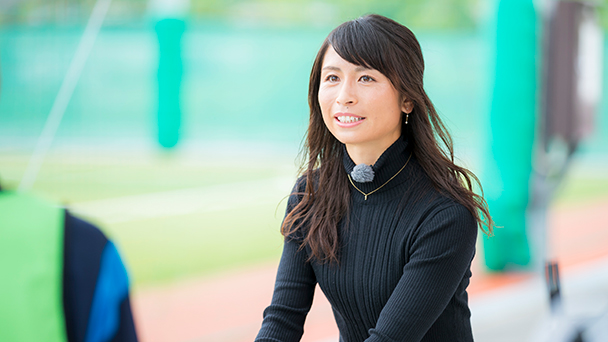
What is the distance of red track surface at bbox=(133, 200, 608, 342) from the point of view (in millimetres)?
3586

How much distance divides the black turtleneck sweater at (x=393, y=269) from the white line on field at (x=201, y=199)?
548 centimetres

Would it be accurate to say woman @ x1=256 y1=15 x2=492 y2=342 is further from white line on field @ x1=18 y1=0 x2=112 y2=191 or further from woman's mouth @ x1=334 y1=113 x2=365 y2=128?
white line on field @ x1=18 y1=0 x2=112 y2=191

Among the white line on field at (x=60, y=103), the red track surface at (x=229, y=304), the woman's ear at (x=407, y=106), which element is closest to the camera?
the woman's ear at (x=407, y=106)

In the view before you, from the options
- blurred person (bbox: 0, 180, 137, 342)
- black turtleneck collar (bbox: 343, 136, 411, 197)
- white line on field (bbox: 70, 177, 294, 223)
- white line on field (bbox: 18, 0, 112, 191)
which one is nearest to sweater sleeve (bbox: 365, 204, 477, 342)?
black turtleneck collar (bbox: 343, 136, 411, 197)

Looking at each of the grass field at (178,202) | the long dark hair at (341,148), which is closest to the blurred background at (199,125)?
the grass field at (178,202)

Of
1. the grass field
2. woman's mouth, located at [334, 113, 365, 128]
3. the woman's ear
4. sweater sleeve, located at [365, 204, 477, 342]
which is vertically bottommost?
sweater sleeve, located at [365, 204, 477, 342]

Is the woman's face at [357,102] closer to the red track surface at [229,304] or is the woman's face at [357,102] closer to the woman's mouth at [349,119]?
the woman's mouth at [349,119]

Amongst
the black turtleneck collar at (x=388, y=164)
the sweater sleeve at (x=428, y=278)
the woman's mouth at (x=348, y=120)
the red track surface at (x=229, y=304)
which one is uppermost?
the red track surface at (x=229, y=304)

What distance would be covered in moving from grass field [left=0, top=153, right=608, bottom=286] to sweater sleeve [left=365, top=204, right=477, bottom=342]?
165 cm

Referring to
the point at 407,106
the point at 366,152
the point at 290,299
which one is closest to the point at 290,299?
the point at 290,299

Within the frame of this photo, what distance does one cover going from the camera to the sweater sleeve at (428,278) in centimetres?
107

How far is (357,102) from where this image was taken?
1150 mm

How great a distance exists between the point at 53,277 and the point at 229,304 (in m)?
3.67

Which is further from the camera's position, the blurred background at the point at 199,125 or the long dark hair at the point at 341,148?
the blurred background at the point at 199,125
